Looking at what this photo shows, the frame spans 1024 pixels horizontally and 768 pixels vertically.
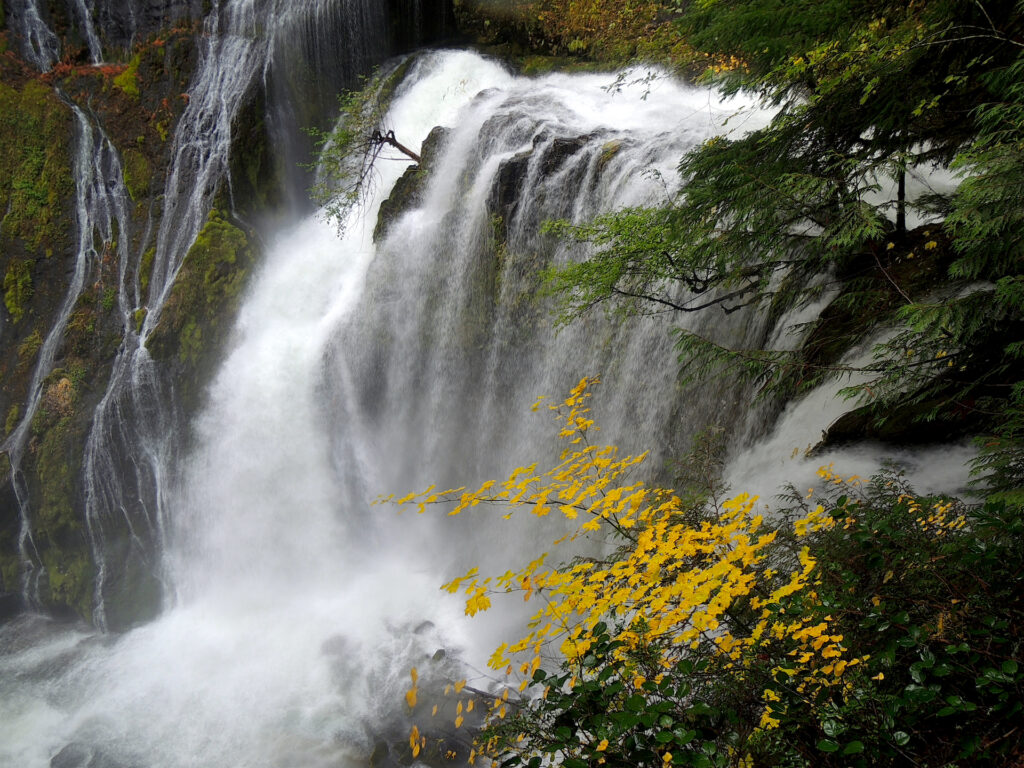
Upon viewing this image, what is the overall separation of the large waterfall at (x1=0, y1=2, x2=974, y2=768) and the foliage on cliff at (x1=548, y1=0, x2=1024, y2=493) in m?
1.35

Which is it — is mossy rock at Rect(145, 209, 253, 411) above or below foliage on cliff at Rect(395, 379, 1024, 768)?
below

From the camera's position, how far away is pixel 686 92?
1084 centimetres

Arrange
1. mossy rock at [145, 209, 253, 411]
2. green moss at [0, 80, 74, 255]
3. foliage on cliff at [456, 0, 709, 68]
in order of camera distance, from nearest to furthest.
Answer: mossy rock at [145, 209, 253, 411] < foliage on cliff at [456, 0, 709, 68] < green moss at [0, 80, 74, 255]

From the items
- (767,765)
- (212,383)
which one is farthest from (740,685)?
(212,383)

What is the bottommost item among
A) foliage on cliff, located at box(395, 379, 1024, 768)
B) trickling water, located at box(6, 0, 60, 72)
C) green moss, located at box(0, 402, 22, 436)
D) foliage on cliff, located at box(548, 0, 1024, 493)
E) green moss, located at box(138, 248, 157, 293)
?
green moss, located at box(0, 402, 22, 436)

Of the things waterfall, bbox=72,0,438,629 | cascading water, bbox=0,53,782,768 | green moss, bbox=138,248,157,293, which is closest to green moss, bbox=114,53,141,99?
waterfall, bbox=72,0,438,629

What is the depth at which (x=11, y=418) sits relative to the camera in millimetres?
12109

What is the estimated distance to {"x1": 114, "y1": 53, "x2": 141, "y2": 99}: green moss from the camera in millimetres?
13305

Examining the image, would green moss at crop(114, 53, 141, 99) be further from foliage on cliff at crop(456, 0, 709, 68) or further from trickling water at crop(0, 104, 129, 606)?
foliage on cliff at crop(456, 0, 709, 68)

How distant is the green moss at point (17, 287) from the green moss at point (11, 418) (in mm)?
1815

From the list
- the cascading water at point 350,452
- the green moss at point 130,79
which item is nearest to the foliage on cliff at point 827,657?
the cascading water at point 350,452

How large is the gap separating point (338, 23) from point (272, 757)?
13331 millimetres

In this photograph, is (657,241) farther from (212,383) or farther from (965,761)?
(212,383)

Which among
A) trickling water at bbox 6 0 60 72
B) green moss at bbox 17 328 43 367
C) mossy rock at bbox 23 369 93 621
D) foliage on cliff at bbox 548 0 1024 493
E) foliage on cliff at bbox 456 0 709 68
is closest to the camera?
foliage on cliff at bbox 548 0 1024 493
